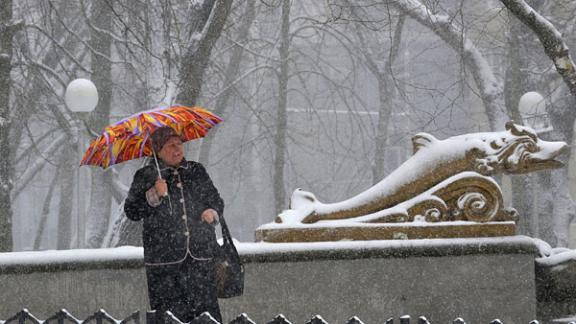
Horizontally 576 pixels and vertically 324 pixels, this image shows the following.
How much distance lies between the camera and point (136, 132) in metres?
6.13

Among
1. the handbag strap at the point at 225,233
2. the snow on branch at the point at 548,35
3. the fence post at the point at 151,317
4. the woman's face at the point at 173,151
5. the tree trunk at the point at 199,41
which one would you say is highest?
the tree trunk at the point at 199,41

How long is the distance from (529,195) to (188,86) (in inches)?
293

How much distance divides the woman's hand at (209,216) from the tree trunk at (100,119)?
12.3 meters

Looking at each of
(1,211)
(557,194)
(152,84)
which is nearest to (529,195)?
(557,194)

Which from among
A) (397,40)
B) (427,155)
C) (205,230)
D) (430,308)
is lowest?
(430,308)

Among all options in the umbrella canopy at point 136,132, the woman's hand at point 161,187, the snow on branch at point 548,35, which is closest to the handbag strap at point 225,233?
the woman's hand at point 161,187

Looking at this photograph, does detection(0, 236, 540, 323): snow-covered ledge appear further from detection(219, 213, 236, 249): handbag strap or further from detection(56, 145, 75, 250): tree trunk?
detection(56, 145, 75, 250): tree trunk

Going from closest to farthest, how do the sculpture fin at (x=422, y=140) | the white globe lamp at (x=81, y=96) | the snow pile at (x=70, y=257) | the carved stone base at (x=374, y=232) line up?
the snow pile at (x=70, y=257) → the carved stone base at (x=374, y=232) → the sculpture fin at (x=422, y=140) → the white globe lamp at (x=81, y=96)

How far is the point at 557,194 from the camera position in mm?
20891

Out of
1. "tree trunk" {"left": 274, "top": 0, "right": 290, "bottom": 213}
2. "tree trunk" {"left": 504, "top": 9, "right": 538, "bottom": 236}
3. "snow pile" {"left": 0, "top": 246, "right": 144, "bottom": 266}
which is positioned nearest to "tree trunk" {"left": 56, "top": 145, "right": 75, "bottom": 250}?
"tree trunk" {"left": 274, "top": 0, "right": 290, "bottom": 213}

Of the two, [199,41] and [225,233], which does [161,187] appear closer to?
[225,233]

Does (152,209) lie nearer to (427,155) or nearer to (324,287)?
(324,287)

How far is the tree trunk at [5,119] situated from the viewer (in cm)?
1203

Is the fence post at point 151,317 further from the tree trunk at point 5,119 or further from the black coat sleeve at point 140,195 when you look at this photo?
the tree trunk at point 5,119
